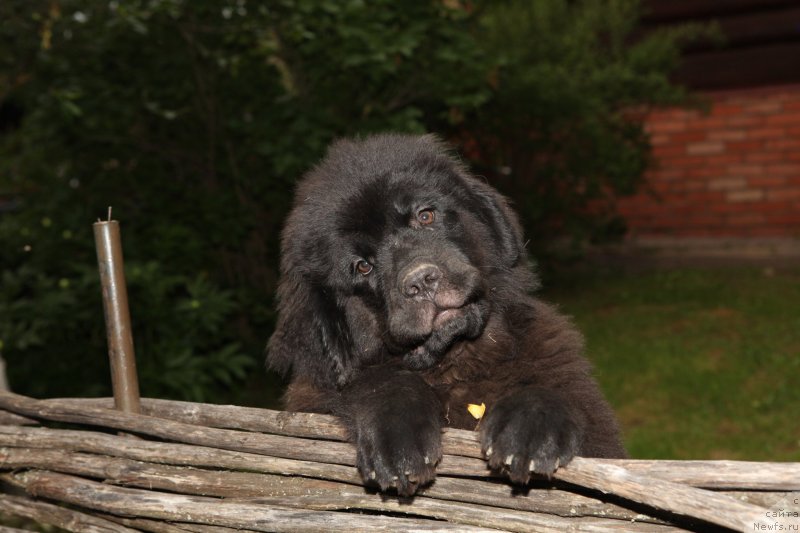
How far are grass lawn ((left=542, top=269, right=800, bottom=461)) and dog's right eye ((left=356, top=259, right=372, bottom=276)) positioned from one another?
10.0 ft

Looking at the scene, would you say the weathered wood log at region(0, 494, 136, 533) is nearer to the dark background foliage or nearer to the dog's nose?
the dog's nose

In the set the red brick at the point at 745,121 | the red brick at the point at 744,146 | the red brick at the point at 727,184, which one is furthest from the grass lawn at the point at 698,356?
the red brick at the point at 745,121

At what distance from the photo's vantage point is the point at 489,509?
8.20ft

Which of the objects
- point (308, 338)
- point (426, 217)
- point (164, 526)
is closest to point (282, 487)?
point (164, 526)

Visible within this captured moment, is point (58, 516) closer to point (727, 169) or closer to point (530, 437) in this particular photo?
point (530, 437)

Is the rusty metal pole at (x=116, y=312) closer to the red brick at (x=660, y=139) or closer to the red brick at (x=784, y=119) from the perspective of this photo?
the red brick at (x=660, y=139)

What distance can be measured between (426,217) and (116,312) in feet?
3.68

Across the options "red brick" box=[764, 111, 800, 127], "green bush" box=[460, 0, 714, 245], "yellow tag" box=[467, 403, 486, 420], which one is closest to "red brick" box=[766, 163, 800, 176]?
"red brick" box=[764, 111, 800, 127]

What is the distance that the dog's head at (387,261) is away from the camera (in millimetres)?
2832

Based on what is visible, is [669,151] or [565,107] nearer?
[565,107]

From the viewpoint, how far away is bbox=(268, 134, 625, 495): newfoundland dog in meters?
2.79

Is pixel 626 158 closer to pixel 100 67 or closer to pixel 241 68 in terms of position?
pixel 241 68

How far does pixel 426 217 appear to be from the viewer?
3.02 meters

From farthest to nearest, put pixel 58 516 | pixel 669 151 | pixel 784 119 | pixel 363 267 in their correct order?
pixel 669 151 → pixel 784 119 → pixel 58 516 → pixel 363 267
